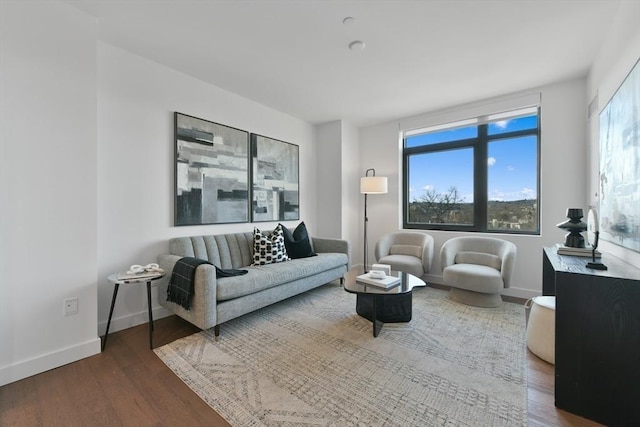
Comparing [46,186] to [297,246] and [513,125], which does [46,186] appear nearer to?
[297,246]

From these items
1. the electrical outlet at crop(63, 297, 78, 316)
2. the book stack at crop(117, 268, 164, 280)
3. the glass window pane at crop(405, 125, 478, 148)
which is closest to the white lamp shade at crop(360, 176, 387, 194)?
the glass window pane at crop(405, 125, 478, 148)

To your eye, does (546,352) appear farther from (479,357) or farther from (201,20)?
(201,20)

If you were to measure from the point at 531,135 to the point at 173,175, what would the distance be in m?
4.35

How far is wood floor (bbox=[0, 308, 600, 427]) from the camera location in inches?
55.1

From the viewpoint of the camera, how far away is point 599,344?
1387mm

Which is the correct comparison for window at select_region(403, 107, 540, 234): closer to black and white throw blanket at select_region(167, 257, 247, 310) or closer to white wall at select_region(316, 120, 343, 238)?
white wall at select_region(316, 120, 343, 238)

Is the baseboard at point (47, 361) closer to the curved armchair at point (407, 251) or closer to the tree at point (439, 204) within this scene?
the curved armchair at point (407, 251)

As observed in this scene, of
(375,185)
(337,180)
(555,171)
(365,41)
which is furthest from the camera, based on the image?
(337,180)

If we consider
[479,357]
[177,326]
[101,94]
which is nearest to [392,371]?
[479,357]

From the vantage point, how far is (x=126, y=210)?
8.13 ft

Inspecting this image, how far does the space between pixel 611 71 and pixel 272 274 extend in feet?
10.9

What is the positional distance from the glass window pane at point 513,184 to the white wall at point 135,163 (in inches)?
149

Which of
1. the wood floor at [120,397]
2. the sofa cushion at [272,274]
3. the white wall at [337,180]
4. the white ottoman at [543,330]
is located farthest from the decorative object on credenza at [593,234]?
the white wall at [337,180]

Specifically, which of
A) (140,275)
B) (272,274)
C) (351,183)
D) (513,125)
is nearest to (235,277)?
(272,274)
